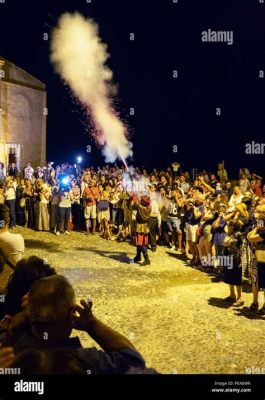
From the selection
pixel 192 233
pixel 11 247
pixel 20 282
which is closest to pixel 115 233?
pixel 192 233

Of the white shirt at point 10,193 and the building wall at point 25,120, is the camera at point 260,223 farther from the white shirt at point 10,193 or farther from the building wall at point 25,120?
the building wall at point 25,120

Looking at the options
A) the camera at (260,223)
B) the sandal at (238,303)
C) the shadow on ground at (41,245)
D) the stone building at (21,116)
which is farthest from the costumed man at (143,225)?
the stone building at (21,116)

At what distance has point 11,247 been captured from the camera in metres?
5.54

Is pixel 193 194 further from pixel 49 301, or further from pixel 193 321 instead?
pixel 49 301

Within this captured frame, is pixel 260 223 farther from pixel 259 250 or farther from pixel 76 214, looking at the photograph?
pixel 76 214

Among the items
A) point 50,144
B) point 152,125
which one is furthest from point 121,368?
point 50,144

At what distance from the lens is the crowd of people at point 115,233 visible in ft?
9.06

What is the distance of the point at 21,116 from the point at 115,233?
15701 millimetres

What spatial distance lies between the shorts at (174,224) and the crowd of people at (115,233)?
28mm

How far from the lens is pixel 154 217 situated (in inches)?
541

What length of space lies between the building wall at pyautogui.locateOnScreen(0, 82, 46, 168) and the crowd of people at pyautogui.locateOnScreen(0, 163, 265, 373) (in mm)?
4954

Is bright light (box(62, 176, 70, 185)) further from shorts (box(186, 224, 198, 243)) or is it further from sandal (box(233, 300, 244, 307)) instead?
sandal (box(233, 300, 244, 307))

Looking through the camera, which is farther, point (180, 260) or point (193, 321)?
point (180, 260)

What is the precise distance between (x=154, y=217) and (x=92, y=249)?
2.00 metres
